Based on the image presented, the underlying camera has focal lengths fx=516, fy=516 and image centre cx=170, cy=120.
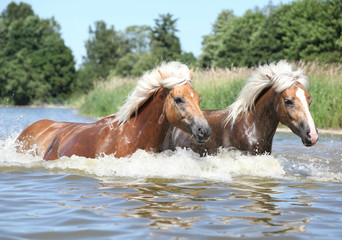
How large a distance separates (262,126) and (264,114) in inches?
6.4

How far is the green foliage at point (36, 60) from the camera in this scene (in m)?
70.2

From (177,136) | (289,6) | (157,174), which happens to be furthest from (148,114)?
(289,6)

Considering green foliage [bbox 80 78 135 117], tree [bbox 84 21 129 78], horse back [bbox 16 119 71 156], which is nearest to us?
horse back [bbox 16 119 71 156]

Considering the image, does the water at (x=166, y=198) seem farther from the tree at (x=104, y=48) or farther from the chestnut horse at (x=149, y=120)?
the tree at (x=104, y=48)

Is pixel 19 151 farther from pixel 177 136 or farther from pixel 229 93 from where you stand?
pixel 229 93

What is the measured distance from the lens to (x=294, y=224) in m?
3.94

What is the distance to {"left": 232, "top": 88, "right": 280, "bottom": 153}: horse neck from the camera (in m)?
6.78

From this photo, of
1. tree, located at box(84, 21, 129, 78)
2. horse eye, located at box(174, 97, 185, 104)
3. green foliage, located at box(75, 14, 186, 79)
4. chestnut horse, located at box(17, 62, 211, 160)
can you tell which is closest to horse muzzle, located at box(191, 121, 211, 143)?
chestnut horse, located at box(17, 62, 211, 160)

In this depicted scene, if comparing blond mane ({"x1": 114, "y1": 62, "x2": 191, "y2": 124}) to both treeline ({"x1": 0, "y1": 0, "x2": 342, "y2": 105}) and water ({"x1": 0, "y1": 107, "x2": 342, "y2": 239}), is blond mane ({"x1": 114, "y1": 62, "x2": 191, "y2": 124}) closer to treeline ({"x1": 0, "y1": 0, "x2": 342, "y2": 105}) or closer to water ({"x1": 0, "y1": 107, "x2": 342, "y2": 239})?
water ({"x1": 0, "y1": 107, "x2": 342, "y2": 239})

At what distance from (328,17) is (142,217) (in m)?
46.0

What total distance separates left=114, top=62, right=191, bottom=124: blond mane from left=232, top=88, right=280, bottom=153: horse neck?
4.86ft

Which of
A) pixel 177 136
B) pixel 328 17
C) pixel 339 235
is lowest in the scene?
pixel 339 235

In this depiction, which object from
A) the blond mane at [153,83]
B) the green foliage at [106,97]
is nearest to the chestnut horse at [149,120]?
the blond mane at [153,83]

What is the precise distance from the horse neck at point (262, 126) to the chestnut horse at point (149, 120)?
4.67ft
